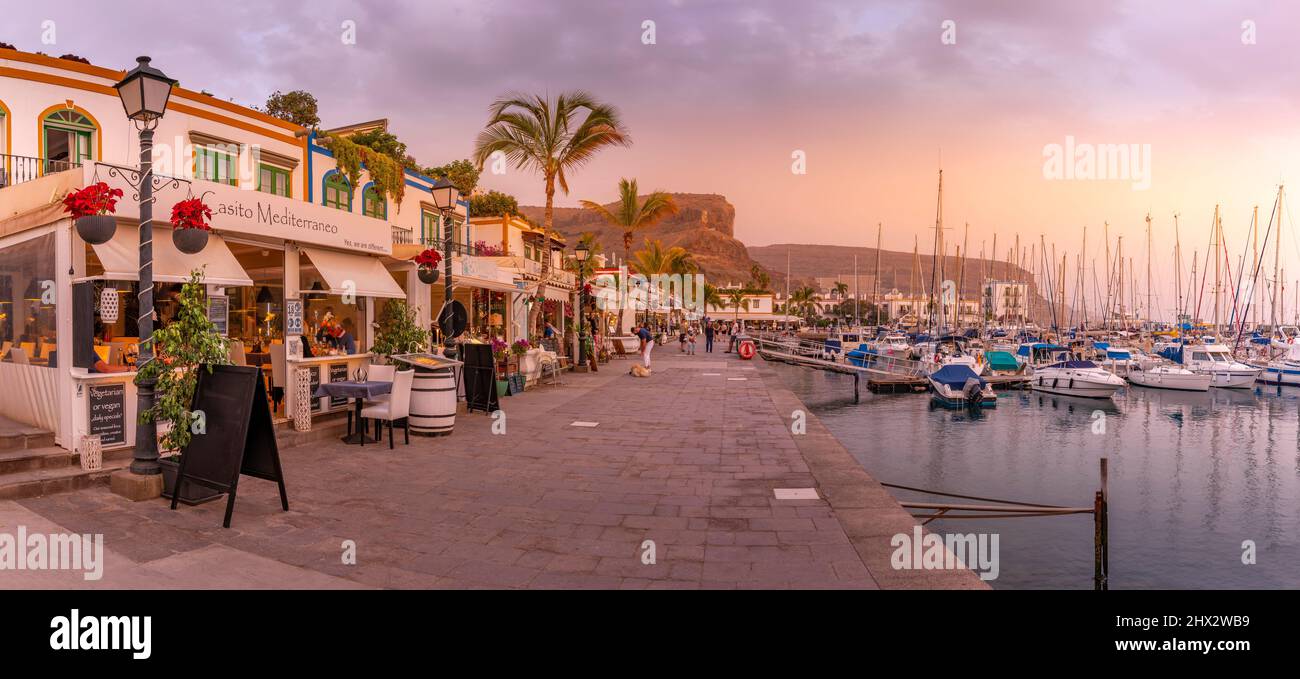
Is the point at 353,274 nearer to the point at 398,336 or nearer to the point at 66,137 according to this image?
the point at 398,336

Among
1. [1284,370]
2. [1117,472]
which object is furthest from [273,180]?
[1284,370]

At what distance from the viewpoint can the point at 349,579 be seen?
4.09m

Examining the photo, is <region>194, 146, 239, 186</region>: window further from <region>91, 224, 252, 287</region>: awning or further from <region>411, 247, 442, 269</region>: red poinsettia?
<region>91, 224, 252, 287</region>: awning

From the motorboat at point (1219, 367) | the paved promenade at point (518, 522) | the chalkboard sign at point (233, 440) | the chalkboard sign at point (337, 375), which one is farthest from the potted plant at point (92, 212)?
the motorboat at point (1219, 367)

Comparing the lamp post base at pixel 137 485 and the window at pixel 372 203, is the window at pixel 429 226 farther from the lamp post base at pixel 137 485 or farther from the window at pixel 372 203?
the lamp post base at pixel 137 485

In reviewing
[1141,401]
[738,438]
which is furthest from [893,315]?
[738,438]

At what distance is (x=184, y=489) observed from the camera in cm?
567

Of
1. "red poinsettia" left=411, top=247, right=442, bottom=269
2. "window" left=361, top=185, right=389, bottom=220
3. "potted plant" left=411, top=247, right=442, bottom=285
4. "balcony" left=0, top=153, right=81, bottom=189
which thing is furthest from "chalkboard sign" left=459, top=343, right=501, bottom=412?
"window" left=361, top=185, right=389, bottom=220

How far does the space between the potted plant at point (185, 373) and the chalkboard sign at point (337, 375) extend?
3.67 meters

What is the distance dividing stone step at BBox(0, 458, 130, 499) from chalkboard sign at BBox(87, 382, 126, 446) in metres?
Answer: 0.41

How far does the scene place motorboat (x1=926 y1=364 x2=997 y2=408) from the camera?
26.4m
